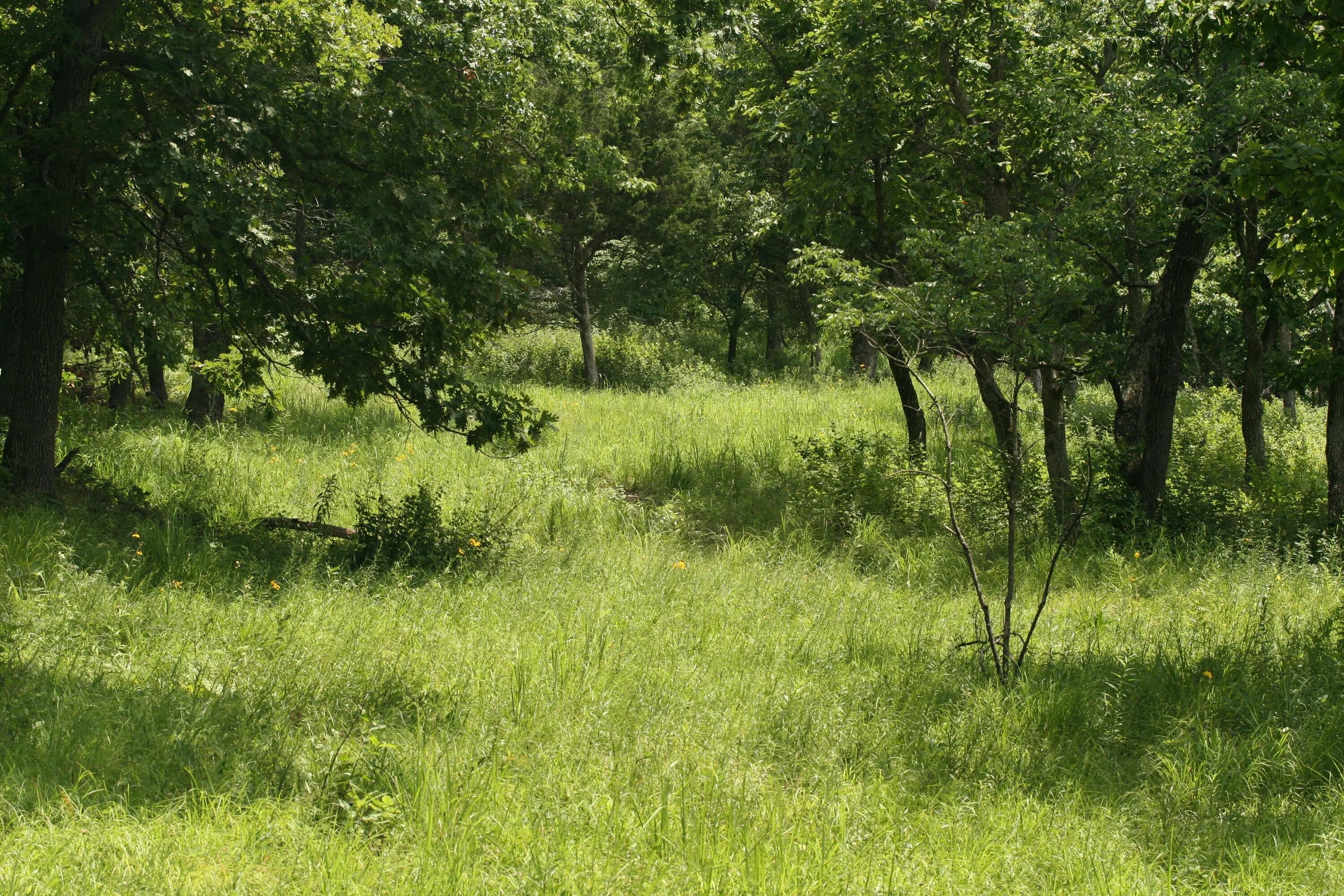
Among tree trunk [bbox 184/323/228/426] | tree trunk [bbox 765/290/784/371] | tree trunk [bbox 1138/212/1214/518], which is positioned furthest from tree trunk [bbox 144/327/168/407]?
tree trunk [bbox 765/290/784/371]

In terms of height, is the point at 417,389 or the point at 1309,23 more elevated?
the point at 1309,23

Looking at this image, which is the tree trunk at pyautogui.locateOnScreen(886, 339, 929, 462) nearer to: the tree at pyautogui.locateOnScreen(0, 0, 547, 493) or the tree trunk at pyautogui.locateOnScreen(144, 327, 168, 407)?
the tree at pyautogui.locateOnScreen(0, 0, 547, 493)

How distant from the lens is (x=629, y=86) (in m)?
10.6

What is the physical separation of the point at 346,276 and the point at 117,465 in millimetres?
3183

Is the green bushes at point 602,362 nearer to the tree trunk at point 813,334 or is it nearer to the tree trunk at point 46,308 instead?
the tree trunk at point 813,334

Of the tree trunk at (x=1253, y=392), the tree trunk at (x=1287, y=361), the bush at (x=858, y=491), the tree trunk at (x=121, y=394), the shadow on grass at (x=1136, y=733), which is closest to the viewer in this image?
the shadow on grass at (x=1136, y=733)

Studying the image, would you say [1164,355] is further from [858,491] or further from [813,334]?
[813,334]

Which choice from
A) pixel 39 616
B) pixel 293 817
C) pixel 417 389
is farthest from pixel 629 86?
pixel 293 817

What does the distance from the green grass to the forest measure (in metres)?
0.03

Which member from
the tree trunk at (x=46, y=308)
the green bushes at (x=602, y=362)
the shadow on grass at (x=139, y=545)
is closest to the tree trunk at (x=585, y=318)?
the green bushes at (x=602, y=362)

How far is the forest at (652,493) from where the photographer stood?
3.93 m

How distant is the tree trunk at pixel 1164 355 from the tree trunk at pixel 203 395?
9.53 metres

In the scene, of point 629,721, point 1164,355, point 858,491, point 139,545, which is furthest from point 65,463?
point 1164,355

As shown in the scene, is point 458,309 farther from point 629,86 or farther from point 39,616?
point 629,86
